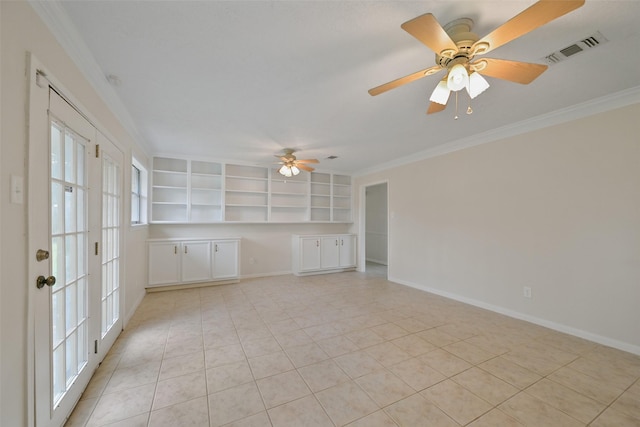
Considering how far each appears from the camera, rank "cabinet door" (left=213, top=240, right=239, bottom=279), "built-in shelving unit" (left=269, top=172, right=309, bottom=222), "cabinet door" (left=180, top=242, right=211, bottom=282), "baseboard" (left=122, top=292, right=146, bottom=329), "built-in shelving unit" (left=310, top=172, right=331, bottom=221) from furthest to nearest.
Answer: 1. "built-in shelving unit" (left=310, top=172, right=331, bottom=221)
2. "built-in shelving unit" (left=269, top=172, right=309, bottom=222)
3. "cabinet door" (left=213, top=240, right=239, bottom=279)
4. "cabinet door" (left=180, top=242, right=211, bottom=282)
5. "baseboard" (left=122, top=292, right=146, bottom=329)

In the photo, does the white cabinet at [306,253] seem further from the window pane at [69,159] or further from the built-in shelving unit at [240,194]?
the window pane at [69,159]

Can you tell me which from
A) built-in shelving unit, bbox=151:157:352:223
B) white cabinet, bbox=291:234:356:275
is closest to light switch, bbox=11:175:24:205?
built-in shelving unit, bbox=151:157:352:223

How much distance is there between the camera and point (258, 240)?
17.9 feet

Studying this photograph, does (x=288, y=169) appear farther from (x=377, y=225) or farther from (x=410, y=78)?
(x=377, y=225)

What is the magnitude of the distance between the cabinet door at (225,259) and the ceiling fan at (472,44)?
3.93 m

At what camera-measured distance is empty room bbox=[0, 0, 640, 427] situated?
1364 mm

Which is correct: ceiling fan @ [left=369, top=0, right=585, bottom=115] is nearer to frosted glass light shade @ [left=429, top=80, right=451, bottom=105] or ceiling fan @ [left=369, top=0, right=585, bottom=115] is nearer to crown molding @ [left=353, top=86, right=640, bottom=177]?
frosted glass light shade @ [left=429, top=80, right=451, bottom=105]

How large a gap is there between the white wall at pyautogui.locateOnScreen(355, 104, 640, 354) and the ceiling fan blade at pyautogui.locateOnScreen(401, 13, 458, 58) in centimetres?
237

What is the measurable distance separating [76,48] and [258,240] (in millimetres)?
4191

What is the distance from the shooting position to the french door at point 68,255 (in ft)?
4.20

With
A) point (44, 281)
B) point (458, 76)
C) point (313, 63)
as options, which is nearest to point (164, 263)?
point (44, 281)

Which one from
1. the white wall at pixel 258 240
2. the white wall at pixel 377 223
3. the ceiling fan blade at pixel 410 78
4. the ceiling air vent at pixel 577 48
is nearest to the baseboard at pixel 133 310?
the white wall at pixel 258 240

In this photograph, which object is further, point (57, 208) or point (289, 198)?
point (289, 198)

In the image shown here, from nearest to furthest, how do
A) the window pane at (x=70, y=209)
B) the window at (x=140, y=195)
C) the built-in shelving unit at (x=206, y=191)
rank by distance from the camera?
1. the window pane at (x=70, y=209)
2. the window at (x=140, y=195)
3. the built-in shelving unit at (x=206, y=191)
